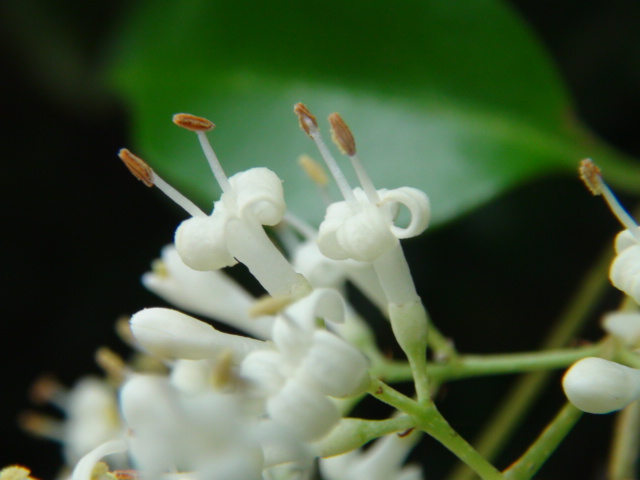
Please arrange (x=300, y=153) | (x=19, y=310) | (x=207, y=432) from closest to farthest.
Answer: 1. (x=207, y=432)
2. (x=300, y=153)
3. (x=19, y=310)

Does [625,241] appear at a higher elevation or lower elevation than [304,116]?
lower

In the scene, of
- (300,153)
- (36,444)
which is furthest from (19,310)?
(300,153)

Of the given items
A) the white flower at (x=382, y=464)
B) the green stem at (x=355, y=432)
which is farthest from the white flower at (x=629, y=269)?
the white flower at (x=382, y=464)

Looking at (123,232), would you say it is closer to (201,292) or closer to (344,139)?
(201,292)

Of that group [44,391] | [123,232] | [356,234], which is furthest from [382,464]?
[123,232]

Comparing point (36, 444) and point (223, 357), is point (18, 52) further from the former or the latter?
point (223, 357)

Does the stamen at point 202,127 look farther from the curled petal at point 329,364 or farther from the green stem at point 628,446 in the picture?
the green stem at point 628,446

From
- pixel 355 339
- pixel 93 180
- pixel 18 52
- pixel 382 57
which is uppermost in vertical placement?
pixel 18 52
